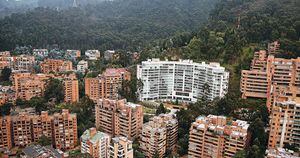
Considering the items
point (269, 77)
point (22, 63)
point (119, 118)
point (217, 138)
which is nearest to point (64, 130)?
point (119, 118)

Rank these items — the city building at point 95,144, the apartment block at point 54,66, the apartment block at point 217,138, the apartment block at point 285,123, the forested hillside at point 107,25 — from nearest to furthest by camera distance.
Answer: the apartment block at point 285,123 → the apartment block at point 217,138 → the city building at point 95,144 → the apartment block at point 54,66 → the forested hillside at point 107,25

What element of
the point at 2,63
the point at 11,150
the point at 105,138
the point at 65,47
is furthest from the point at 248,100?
the point at 65,47

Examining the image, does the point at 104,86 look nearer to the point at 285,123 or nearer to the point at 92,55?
the point at 285,123

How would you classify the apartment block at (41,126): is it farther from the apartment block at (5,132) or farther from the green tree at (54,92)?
the green tree at (54,92)

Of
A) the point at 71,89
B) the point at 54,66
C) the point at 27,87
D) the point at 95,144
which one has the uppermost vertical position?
the point at 54,66

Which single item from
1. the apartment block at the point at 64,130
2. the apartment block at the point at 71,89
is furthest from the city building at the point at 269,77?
the apartment block at the point at 71,89
